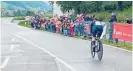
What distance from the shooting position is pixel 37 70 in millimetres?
12562

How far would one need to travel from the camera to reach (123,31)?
Answer: 2153 centimetres

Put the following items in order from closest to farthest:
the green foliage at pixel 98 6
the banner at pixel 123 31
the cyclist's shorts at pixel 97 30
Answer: the cyclist's shorts at pixel 97 30
the banner at pixel 123 31
the green foliage at pixel 98 6

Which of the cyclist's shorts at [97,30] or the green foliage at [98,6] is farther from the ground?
the cyclist's shorts at [97,30]

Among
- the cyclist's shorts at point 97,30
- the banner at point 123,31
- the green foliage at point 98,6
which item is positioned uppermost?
the cyclist's shorts at point 97,30

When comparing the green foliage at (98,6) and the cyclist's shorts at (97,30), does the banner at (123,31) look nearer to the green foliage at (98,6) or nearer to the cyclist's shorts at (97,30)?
the cyclist's shorts at (97,30)

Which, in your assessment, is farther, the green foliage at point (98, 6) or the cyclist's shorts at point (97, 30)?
the green foliage at point (98, 6)

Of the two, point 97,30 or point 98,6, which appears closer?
point 97,30

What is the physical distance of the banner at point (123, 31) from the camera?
810 inches

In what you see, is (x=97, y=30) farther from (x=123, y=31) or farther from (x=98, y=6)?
(x=98, y=6)

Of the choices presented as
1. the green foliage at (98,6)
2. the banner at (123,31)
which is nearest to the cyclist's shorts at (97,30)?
the banner at (123,31)

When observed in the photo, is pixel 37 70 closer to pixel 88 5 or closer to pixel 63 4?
pixel 88 5

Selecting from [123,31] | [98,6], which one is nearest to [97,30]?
[123,31]

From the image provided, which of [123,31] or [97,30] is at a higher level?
[97,30]

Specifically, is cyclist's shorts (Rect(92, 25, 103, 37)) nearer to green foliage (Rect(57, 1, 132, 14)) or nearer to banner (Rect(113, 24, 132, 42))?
banner (Rect(113, 24, 132, 42))
